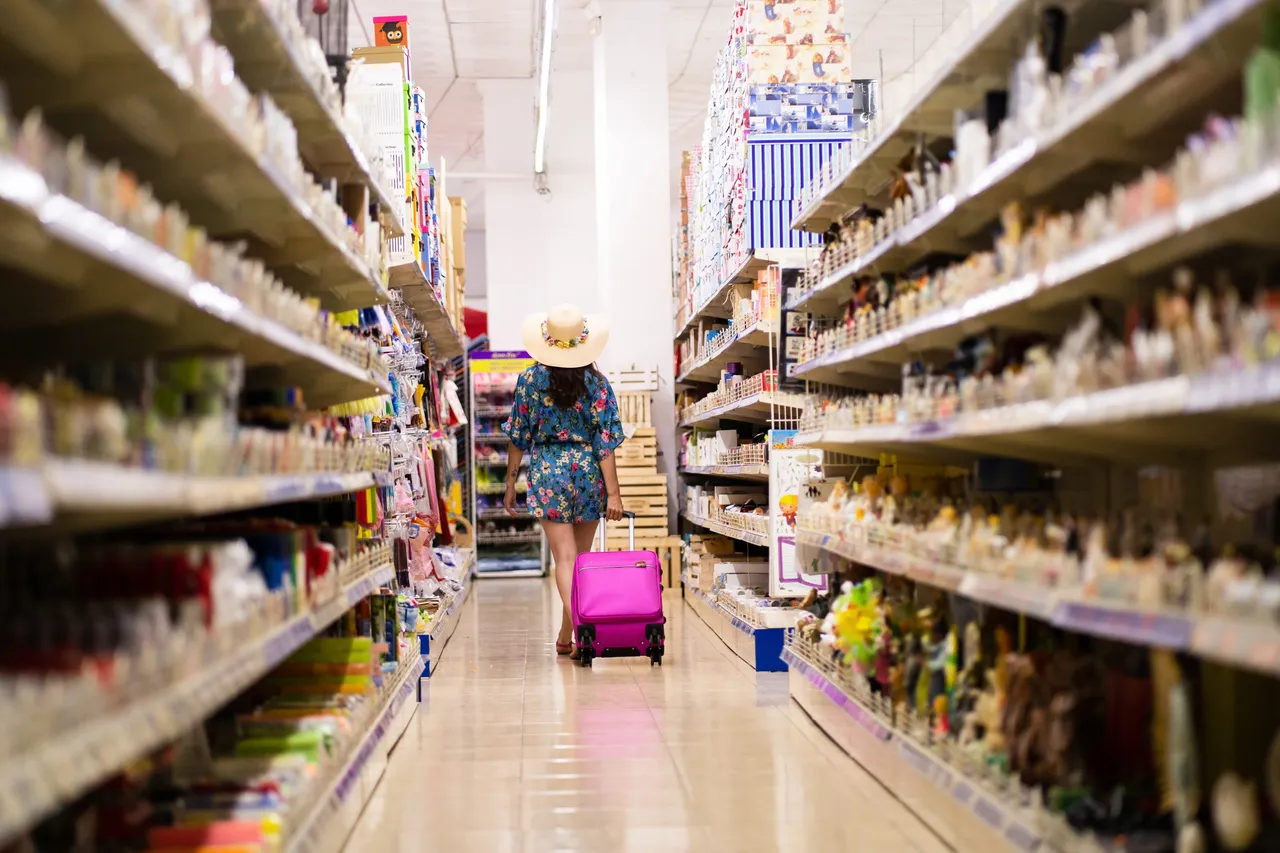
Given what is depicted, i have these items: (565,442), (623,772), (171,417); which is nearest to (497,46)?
(565,442)

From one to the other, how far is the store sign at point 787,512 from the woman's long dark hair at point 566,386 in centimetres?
114

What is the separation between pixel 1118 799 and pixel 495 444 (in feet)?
37.1

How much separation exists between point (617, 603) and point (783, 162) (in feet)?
9.22

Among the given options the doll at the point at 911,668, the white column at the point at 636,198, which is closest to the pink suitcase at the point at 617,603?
the doll at the point at 911,668

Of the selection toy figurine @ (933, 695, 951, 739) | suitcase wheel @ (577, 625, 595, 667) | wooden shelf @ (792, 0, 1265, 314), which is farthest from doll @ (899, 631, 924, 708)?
suitcase wheel @ (577, 625, 595, 667)

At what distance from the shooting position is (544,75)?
11.6 meters

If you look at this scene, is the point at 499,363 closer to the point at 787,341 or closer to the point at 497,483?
the point at 497,483

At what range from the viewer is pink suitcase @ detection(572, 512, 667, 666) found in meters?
6.54

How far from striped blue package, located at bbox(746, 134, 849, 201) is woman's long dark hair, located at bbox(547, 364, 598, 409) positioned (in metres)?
1.56

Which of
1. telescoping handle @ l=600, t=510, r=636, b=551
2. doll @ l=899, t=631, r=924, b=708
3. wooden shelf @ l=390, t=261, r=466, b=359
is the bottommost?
doll @ l=899, t=631, r=924, b=708

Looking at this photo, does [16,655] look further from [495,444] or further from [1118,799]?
[495,444]

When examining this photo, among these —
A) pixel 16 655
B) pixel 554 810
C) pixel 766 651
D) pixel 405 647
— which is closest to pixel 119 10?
pixel 16 655

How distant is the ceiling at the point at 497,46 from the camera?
1249 centimetres

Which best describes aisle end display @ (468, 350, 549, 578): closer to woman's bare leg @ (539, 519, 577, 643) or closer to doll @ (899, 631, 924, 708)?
woman's bare leg @ (539, 519, 577, 643)
